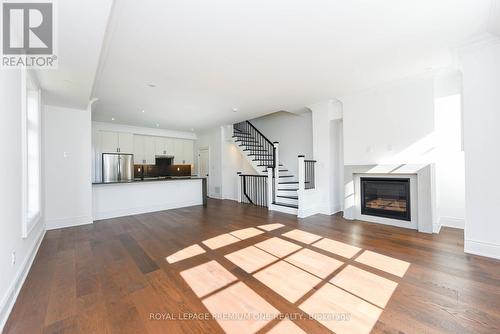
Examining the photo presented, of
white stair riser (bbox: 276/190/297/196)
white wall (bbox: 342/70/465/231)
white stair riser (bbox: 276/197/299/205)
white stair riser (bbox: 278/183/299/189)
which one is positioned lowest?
white stair riser (bbox: 276/197/299/205)

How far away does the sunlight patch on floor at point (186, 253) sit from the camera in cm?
279

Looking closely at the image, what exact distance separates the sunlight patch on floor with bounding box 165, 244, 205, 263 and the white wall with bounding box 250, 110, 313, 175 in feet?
14.6

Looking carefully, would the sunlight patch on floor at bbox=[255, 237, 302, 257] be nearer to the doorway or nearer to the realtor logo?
the realtor logo

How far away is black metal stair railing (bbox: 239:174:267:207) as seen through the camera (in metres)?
6.85

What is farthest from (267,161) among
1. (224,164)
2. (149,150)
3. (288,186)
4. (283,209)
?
(149,150)

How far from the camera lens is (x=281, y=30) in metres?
2.45

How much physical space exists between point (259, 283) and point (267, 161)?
5.29 m

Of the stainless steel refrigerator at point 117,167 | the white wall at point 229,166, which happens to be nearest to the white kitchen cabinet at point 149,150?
the stainless steel refrigerator at point 117,167

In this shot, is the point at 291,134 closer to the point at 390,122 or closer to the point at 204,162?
the point at 390,122

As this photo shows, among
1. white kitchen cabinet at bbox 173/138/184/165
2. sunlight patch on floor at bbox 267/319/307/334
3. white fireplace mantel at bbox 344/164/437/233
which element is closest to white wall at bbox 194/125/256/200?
white kitchen cabinet at bbox 173/138/184/165

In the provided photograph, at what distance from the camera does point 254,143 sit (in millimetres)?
8000

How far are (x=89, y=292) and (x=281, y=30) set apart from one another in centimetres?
339

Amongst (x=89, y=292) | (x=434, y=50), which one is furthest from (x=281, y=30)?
(x=89, y=292)

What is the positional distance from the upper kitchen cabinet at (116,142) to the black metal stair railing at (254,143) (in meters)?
3.67
